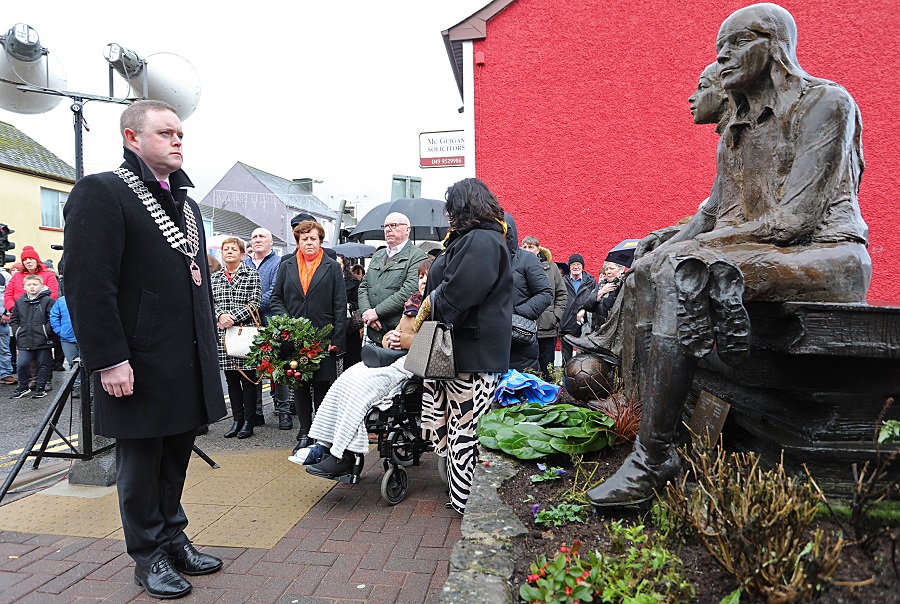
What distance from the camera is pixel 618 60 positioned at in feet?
32.9

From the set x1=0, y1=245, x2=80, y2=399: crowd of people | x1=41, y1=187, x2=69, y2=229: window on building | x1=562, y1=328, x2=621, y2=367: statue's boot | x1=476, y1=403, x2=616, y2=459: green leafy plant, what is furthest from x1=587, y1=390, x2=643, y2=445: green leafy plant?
x1=41, y1=187, x2=69, y2=229: window on building

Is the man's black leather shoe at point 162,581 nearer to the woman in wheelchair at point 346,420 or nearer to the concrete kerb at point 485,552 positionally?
the woman in wheelchair at point 346,420

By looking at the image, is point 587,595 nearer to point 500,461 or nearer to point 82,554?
point 500,461


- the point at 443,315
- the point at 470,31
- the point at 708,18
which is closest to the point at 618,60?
the point at 708,18

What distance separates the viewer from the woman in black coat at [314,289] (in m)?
5.80

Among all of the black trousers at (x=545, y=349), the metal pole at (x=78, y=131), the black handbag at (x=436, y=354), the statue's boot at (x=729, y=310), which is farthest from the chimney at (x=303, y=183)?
the statue's boot at (x=729, y=310)

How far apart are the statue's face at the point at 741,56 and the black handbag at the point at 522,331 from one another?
2713 millimetres

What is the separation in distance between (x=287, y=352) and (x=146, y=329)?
106 inches

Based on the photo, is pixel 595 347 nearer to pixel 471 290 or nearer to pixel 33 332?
pixel 471 290

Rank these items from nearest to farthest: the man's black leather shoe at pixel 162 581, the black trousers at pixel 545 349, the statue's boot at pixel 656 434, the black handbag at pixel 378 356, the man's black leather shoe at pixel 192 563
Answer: the statue's boot at pixel 656 434, the man's black leather shoe at pixel 162 581, the man's black leather shoe at pixel 192 563, the black handbag at pixel 378 356, the black trousers at pixel 545 349

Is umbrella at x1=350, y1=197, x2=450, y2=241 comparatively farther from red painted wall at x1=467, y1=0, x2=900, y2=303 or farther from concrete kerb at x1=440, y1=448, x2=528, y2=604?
concrete kerb at x1=440, y1=448, x2=528, y2=604

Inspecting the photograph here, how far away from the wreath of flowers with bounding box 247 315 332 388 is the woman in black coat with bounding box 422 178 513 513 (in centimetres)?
203

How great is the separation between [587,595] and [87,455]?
413 centimetres

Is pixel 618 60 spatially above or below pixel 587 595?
above
